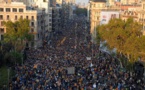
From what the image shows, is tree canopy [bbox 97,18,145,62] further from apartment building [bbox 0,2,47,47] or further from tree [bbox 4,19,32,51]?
apartment building [bbox 0,2,47,47]

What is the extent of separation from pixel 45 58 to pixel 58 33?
63571 mm

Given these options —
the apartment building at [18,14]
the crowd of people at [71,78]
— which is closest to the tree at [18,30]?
the apartment building at [18,14]

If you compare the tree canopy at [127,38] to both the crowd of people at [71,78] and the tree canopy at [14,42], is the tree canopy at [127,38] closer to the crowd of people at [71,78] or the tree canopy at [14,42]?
the crowd of people at [71,78]

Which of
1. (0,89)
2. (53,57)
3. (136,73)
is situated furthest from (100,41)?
(0,89)

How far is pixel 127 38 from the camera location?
50688mm

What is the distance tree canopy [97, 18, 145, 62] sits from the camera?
152 ft

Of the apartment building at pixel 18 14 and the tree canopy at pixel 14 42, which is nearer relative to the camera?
the tree canopy at pixel 14 42

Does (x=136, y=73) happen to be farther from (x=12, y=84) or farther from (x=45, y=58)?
(x=12, y=84)

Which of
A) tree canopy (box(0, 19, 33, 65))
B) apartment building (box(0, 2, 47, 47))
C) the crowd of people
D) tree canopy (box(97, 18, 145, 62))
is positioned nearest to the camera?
the crowd of people

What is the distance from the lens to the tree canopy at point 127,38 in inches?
1826

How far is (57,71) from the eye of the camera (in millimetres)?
41625

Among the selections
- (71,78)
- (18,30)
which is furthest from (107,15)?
(71,78)

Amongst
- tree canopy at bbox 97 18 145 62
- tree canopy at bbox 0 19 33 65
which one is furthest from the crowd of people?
tree canopy at bbox 97 18 145 62

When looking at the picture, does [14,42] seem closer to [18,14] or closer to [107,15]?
[18,14]
